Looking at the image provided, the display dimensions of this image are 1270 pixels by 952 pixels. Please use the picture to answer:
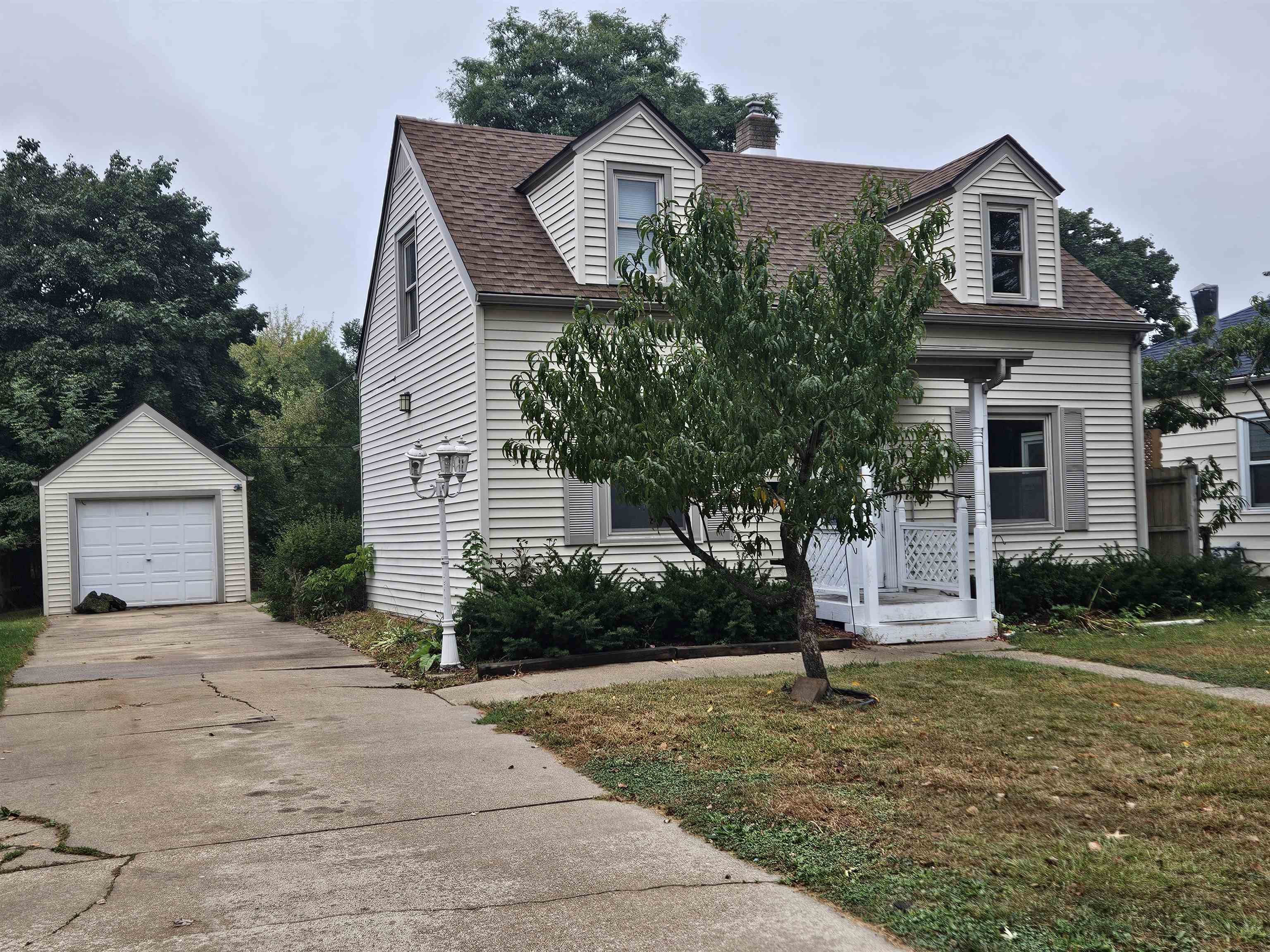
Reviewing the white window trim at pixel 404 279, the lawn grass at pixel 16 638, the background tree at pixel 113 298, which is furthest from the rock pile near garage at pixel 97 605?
the white window trim at pixel 404 279

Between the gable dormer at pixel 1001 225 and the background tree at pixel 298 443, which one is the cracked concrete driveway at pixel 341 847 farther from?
the background tree at pixel 298 443

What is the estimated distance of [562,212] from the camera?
13.1m

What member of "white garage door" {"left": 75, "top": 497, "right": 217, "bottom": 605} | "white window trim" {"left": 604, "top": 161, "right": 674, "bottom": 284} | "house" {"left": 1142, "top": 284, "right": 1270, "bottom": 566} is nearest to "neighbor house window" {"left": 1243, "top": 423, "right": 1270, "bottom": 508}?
"house" {"left": 1142, "top": 284, "right": 1270, "bottom": 566}

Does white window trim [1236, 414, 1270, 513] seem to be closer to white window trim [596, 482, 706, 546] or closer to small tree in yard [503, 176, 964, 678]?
white window trim [596, 482, 706, 546]

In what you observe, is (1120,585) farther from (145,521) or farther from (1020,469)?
(145,521)

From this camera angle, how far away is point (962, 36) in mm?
15750

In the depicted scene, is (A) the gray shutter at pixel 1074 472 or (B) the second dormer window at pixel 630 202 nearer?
(B) the second dormer window at pixel 630 202

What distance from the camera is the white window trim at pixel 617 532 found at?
12.5m

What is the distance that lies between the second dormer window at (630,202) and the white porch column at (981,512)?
441 centimetres

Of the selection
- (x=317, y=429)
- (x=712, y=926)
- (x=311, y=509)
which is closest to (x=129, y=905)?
(x=712, y=926)

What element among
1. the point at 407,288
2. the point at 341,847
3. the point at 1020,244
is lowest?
the point at 341,847

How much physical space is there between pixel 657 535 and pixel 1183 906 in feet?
29.5

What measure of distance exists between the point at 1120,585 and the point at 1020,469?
7.13 ft

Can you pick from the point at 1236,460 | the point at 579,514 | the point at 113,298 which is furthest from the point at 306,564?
the point at 1236,460
